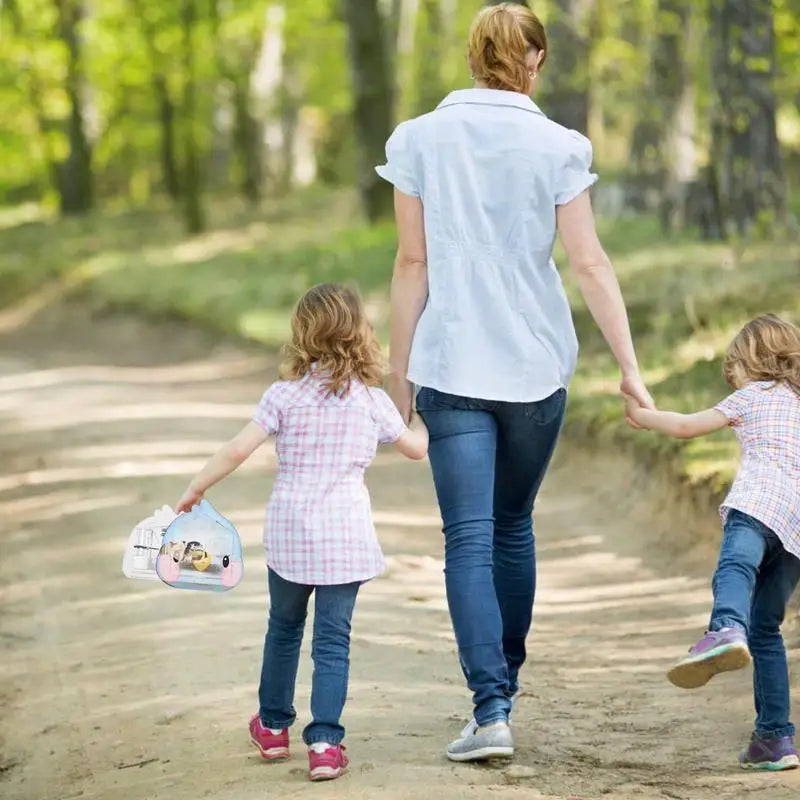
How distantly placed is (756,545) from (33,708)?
Answer: 331 centimetres

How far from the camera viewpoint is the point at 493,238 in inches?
191

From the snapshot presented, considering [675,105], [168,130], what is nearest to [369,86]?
[675,105]

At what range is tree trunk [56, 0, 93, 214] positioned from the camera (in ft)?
103

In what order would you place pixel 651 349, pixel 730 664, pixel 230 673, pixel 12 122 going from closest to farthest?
pixel 730 664 → pixel 230 673 → pixel 651 349 → pixel 12 122

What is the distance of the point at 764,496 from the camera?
5039 mm

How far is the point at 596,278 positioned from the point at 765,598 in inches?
48.8

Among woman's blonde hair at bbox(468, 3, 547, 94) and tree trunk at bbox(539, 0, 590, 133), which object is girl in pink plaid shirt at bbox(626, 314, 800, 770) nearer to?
woman's blonde hair at bbox(468, 3, 547, 94)

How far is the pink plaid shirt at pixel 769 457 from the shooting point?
5.03 metres

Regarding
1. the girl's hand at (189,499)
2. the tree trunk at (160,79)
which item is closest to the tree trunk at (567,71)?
the girl's hand at (189,499)

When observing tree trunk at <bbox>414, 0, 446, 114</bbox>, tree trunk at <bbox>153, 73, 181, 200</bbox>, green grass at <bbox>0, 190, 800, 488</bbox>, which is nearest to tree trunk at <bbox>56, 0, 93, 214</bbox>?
green grass at <bbox>0, 190, 800, 488</bbox>

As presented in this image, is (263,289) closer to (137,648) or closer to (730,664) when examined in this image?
(137,648)

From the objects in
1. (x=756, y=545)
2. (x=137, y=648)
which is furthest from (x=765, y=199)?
(x=756, y=545)

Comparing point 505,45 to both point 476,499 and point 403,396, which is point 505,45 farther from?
point 476,499

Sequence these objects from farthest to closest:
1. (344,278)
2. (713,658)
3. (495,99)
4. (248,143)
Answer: (248,143) → (344,278) → (495,99) → (713,658)
